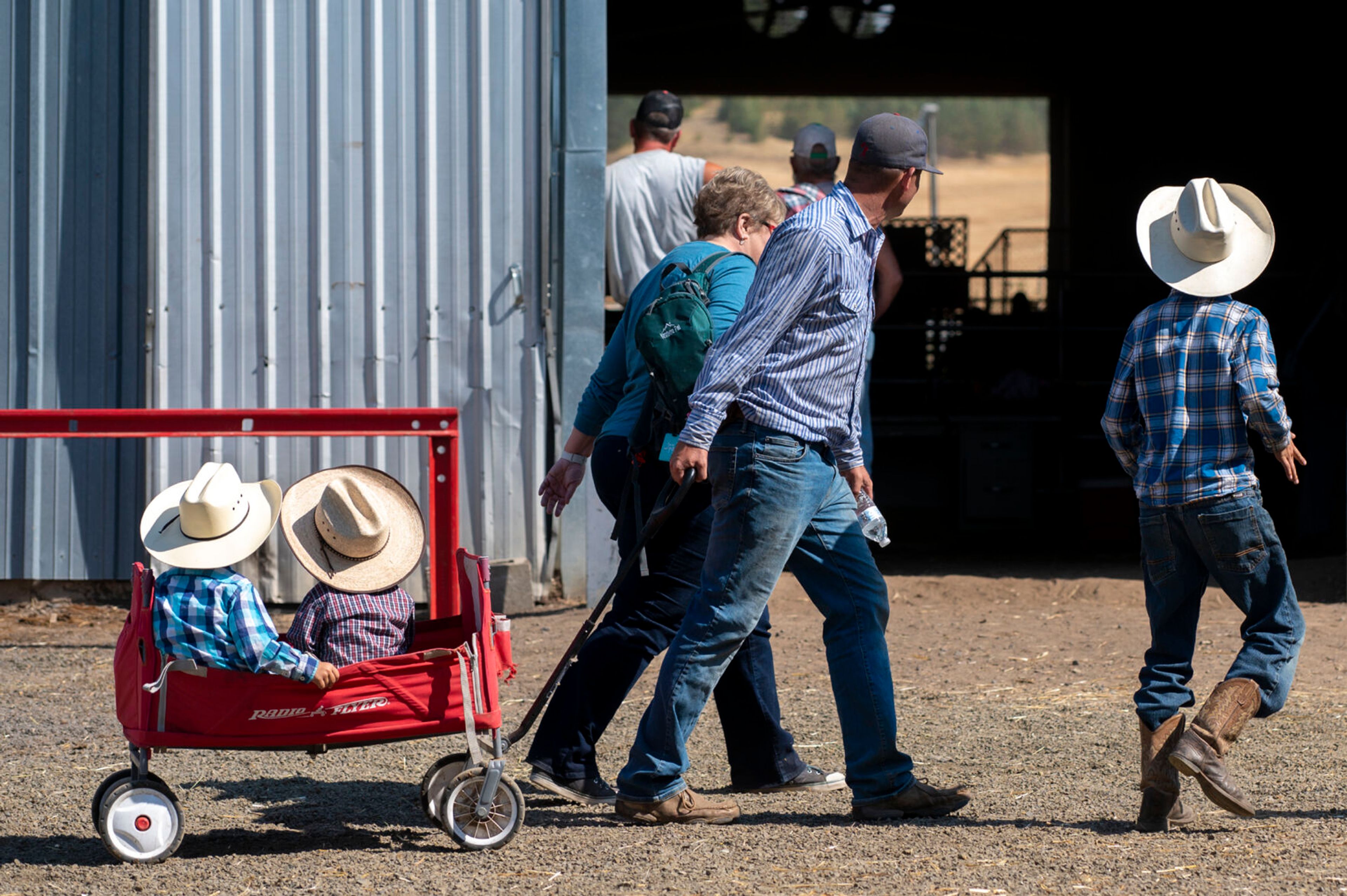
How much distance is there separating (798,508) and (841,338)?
47 centimetres

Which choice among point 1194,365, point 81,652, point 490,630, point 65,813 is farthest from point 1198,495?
point 81,652

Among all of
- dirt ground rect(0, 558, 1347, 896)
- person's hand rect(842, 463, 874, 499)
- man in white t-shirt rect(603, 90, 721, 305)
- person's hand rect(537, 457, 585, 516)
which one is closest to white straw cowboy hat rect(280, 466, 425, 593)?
person's hand rect(537, 457, 585, 516)

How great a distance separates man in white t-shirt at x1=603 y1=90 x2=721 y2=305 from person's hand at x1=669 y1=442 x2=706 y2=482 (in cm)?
334

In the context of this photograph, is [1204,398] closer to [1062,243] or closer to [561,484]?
[561,484]

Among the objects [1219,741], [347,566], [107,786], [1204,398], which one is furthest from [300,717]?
[1204,398]

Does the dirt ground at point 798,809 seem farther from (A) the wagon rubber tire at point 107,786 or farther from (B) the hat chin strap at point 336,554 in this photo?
(B) the hat chin strap at point 336,554

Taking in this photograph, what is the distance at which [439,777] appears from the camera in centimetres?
402

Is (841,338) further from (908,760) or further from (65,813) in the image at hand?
(65,813)

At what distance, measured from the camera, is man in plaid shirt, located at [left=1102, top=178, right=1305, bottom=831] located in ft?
13.0

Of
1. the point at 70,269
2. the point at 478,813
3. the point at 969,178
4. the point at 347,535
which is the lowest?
the point at 478,813

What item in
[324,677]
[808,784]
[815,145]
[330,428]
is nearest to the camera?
[324,677]

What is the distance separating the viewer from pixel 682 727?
4.06 metres

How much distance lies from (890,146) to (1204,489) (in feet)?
4.04

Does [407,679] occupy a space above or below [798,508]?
below
